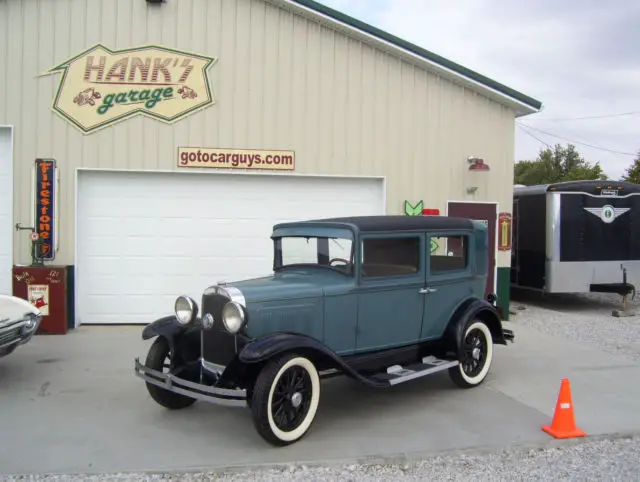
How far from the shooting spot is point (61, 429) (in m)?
5.10

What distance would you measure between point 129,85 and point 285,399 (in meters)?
6.39

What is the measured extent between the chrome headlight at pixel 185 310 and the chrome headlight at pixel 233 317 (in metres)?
0.67

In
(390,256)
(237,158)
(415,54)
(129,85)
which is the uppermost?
(415,54)

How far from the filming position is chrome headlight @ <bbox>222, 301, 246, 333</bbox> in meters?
4.68

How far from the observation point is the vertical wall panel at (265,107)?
9.10 m

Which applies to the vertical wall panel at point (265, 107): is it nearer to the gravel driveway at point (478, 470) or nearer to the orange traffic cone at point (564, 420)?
the orange traffic cone at point (564, 420)

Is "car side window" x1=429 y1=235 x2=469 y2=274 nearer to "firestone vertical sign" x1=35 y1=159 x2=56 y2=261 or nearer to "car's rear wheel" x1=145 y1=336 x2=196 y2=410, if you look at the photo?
"car's rear wheel" x1=145 y1=336 x2=196 y2=410

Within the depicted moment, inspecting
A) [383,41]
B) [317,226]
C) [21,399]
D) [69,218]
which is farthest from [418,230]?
[69,218]

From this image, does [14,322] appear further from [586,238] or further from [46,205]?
[586,238]

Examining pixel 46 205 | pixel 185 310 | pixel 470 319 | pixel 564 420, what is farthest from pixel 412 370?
pixel 46 205

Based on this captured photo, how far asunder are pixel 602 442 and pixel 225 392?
304 centimetres

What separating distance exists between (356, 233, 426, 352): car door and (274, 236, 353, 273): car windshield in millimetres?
150

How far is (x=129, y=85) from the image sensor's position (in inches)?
366

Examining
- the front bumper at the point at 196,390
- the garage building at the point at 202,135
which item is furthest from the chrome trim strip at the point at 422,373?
the garage building at the point at 202,135
